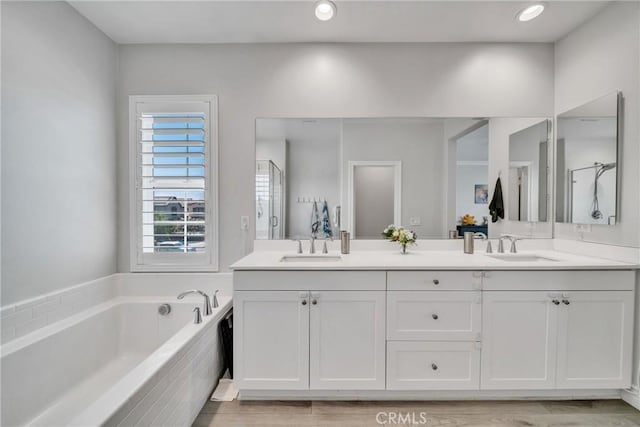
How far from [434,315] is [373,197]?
3.29 feet

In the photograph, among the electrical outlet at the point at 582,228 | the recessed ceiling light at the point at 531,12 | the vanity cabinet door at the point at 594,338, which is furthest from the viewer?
the electrical outlet at the point at 582,228

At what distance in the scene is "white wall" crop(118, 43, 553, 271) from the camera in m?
2.42

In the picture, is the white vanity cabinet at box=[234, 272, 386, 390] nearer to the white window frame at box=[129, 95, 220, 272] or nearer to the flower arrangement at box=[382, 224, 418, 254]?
the flower arrangement at box=[382, 224, 418, 254]

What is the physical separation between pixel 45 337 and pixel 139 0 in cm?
217

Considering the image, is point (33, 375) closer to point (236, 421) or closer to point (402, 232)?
point (236, 421)

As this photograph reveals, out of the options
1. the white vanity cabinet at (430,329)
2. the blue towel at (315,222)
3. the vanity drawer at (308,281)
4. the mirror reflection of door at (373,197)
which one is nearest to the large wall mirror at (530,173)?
the white vanity cabinet at (430,329)

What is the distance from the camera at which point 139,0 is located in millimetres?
1964

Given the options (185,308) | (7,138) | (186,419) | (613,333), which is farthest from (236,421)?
(613,333)

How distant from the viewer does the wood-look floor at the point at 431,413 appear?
1.75m

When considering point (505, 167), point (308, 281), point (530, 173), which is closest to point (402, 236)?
point (308, 281)

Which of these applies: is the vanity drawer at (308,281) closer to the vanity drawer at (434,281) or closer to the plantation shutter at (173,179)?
the vanity drawer at (434,281)

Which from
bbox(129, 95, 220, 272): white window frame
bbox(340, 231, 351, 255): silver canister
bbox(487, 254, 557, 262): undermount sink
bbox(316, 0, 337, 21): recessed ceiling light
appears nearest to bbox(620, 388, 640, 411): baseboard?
bbox(487, 254, 557, 262): undermount sink

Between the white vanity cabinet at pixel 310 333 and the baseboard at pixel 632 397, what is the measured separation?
1589mm

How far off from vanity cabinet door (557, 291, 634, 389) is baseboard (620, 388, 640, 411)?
0.13 metres
